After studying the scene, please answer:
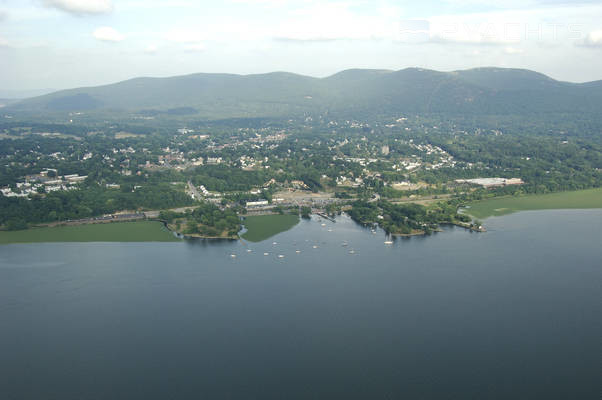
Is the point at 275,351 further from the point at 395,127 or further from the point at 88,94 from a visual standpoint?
the point at 88,94

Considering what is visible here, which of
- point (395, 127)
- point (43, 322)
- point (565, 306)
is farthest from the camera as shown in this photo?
point (395, 127)

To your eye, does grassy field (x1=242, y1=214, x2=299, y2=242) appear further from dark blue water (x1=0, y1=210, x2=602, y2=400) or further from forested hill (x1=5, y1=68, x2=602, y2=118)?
forested hill (x1=5, y1=68, x2=602, y2=118)

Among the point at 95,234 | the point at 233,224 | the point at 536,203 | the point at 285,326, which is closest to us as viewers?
the point at 285,326

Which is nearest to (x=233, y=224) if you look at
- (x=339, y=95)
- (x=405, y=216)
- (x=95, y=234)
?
(x=95, y=234)

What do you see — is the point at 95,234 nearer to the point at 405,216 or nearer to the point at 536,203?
the point at 405,216

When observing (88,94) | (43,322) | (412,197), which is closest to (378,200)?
(412,197)

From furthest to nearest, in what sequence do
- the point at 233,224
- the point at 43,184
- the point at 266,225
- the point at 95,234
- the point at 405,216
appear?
the point at 43,184 → the point at 405,216 → the point at 266,225 → the point at 233,224 → the point at 95,234
